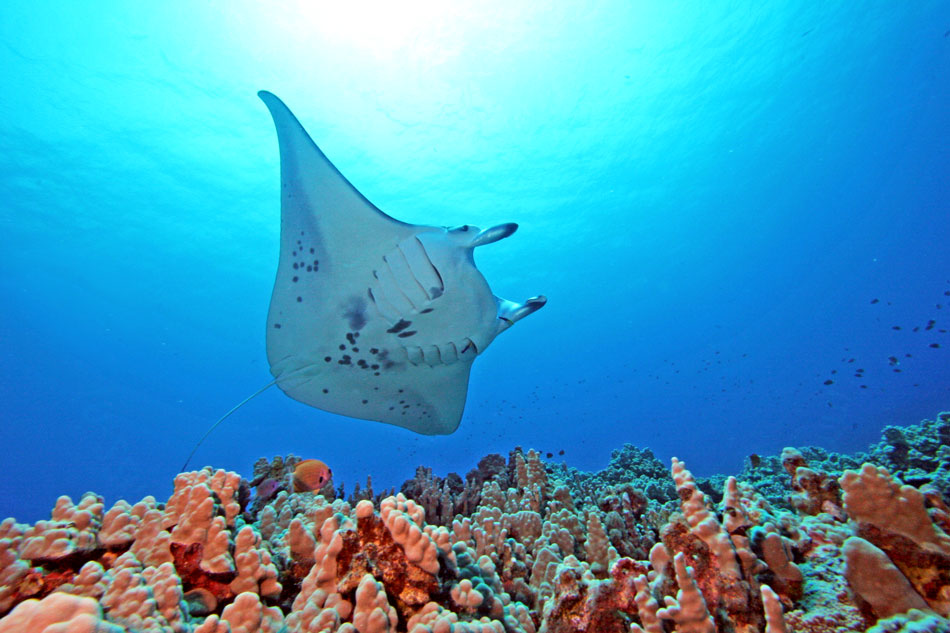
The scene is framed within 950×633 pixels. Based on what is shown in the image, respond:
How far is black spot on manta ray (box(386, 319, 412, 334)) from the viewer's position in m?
3.48

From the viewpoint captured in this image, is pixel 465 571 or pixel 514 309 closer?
pixel 465 571

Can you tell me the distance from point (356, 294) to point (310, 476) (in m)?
1.77

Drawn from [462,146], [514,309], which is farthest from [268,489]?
[462,146]

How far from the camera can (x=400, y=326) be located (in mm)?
3518

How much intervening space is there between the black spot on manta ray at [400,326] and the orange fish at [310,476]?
152 centimetres

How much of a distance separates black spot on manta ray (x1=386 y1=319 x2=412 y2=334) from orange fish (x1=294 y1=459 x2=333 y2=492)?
4.98ft

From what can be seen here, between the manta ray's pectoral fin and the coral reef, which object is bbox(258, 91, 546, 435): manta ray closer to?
the manta ray's pectoral fin

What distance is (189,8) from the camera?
45.3 ft

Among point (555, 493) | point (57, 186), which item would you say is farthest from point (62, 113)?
point (555, 493)

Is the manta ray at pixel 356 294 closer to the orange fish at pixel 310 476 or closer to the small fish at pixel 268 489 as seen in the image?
the orange fish at pixel 310 476

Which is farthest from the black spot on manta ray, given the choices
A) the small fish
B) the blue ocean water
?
the blue ocean water

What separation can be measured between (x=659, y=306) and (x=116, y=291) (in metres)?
46.4

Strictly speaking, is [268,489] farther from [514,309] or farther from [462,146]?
[462,146]

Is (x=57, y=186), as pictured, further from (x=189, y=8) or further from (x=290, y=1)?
(x=290, y=1)
